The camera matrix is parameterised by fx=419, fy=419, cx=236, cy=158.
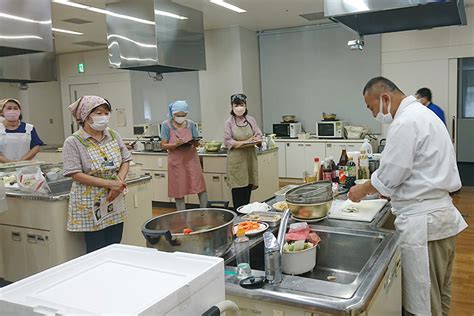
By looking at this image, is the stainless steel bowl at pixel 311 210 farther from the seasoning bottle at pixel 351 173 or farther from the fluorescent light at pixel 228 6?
the fluorescent light at pixel 228 6

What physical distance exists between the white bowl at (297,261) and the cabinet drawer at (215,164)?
3628 millimetres

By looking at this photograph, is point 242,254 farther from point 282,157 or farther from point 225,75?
point 225,75

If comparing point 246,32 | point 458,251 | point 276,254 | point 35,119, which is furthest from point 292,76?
point 276,254

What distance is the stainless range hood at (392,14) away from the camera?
2.05 m

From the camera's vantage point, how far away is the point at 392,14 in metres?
2.35

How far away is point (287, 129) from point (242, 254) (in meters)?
6.10

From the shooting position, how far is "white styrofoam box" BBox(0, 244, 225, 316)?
2.81 feet

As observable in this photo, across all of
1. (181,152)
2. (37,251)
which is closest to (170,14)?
(181,152)

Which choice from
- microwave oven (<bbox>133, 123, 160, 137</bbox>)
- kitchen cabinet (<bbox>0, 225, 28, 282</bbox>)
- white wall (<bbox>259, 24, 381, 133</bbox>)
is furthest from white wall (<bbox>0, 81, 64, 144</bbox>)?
kitchen cabinet (<bbox>0, 225, 28, 282</bbox>)

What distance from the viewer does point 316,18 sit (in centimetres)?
706

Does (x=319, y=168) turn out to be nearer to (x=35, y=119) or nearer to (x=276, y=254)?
(x=276, y=254)

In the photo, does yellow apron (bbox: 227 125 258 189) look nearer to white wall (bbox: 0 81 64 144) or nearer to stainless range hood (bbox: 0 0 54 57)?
stainless range hood (bbox: 0 0 54 57)

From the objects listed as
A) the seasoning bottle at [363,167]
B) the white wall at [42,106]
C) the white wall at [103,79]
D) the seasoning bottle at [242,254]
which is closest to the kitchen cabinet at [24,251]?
the seasoning bottle at [242,254]

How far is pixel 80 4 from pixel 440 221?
17.3ft
